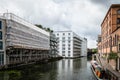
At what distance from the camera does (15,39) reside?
57.9 metres

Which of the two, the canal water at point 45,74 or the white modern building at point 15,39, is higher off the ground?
the white modern building at point 15,39

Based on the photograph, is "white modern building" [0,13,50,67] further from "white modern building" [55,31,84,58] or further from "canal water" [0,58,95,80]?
"white modern building" [55,31,84,58]

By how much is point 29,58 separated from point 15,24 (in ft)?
60.9

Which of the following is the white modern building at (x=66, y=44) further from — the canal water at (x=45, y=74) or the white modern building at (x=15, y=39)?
the canal water at (x=45, y=74)

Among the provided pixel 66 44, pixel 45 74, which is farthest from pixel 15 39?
pixel 66 44

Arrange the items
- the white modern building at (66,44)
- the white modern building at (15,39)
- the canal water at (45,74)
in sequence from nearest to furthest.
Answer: the canal water at (45,74) → the white modern building at (15,39) → the white modern building at (66,44)

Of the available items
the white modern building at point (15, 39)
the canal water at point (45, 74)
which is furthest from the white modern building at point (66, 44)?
the canal water at point (45, 74)

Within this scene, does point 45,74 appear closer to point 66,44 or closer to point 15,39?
point 15,39

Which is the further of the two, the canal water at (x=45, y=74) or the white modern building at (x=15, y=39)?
the white modern building at (x=15, y=39)

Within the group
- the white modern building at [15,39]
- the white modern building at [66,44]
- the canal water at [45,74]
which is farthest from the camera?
the white modern building at [66,44]

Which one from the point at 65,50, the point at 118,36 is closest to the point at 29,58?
the point at 118,36

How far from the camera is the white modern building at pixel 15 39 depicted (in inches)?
2013

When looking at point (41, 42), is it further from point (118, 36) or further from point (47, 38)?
point (118, 36)

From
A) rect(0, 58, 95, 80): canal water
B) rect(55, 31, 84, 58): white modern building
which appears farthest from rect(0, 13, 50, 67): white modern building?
rect(55, 31, 84, 58): white modern building
